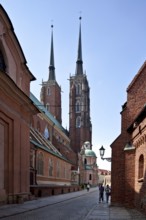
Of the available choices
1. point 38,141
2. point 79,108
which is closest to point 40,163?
point 38,141

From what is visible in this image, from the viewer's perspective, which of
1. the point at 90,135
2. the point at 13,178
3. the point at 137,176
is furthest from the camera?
the point at 90,135

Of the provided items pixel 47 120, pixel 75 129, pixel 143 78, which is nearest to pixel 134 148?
pixel 143 78

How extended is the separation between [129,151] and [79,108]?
75423mm

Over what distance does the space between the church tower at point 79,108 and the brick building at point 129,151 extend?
6838 cm

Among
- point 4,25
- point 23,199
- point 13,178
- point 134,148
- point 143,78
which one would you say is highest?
point 4,25

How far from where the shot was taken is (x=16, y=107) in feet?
65.9

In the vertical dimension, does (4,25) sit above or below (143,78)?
above

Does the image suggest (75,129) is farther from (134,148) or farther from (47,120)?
(134,148)

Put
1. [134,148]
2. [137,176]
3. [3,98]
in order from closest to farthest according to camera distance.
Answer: [137,176] < [134,148] < [3,98]

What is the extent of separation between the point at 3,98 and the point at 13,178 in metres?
4.65

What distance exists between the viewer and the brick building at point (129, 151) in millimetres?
16234

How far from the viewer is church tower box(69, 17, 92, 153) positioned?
88625 mm

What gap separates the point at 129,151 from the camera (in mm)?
16938

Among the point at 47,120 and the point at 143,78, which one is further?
the point at 47,120
